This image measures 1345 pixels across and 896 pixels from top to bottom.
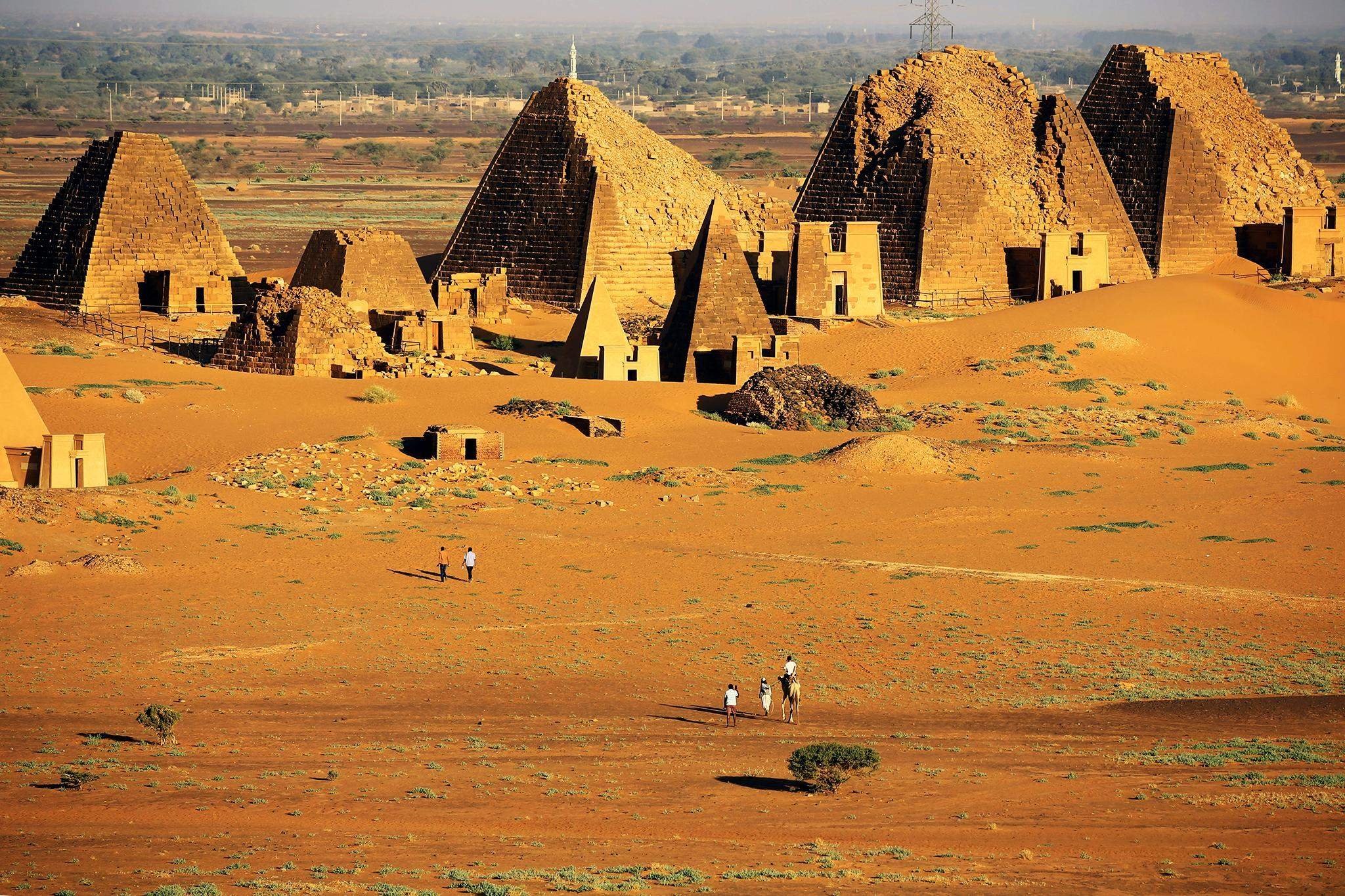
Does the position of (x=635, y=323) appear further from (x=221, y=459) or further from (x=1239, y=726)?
(x=1239, y=726)

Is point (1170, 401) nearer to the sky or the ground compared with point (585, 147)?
nearer to the ground

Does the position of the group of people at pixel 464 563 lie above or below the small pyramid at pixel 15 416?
below

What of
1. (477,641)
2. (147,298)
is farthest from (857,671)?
(147,298)

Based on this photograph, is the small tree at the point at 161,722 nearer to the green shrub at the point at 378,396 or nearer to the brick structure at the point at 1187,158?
the green shrub at the point at 378,396

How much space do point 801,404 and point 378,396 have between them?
7.05 m

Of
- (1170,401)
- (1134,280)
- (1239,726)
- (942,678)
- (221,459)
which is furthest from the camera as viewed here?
(1134,280)

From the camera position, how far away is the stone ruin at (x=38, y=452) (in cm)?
2742

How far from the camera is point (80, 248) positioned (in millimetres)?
42656

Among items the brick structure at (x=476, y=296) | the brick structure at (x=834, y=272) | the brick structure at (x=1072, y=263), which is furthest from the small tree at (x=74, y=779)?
the brick structure at (x=1072, y=263)

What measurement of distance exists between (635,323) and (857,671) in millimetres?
22980

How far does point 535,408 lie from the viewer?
3388 cm

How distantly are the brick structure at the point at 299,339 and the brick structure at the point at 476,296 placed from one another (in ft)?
19.7

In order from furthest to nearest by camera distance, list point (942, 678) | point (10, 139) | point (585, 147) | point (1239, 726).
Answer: point (10, 139) → point (585, 147) → point (942, 678) → point (1239, 726)

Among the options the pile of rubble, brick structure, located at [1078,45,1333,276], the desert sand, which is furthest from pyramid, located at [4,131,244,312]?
brick structure, located at [1078,45,1333,276]
